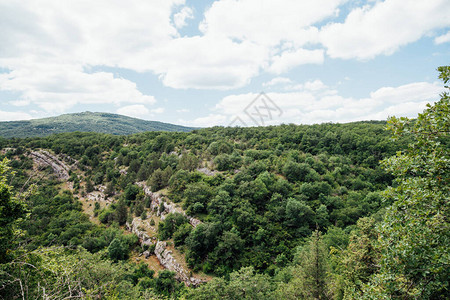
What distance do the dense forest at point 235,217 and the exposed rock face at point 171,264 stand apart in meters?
0.17

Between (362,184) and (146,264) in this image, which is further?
(362,184)

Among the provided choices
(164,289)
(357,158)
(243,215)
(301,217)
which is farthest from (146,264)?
(357,158)

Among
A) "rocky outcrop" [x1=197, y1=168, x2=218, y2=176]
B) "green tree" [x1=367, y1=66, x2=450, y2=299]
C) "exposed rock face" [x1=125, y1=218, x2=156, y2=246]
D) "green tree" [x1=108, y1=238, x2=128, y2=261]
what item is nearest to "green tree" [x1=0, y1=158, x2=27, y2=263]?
"green tree" [x1=367, y1=66, x2=450, y2=299]

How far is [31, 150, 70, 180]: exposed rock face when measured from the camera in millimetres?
69062

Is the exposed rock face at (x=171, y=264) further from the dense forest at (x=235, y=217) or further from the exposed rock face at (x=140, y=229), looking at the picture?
the exposed rock face at (x=140, y=229)

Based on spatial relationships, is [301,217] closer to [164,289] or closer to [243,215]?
[243,215]

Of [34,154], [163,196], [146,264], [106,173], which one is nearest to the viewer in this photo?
[146,264]

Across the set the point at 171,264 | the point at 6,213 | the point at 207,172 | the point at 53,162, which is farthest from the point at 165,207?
the point at 53,162

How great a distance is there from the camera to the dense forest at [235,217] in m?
5.61

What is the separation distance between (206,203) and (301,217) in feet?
59.7

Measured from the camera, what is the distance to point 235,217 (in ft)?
116

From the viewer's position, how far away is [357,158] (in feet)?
195

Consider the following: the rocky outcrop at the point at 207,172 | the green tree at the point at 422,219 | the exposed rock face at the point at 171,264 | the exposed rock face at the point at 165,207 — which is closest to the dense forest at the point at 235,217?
the green tree at the point at 422,219

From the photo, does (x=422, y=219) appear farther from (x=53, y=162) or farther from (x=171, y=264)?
(x=53, y=162)
